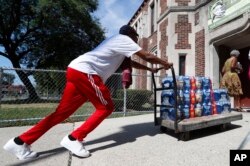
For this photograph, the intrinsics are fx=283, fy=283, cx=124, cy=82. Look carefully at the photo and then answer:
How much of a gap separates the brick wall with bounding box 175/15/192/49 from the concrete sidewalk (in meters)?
5.78

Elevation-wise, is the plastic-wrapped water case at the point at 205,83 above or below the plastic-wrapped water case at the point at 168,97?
above

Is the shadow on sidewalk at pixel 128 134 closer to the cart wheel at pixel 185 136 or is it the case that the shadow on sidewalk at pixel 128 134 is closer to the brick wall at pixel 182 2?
the cart wheel at pixel 185 136

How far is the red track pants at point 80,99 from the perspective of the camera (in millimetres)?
3740

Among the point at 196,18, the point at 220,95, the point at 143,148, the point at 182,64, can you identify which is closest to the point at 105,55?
the point at 143,148

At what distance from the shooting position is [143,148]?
4062 mm

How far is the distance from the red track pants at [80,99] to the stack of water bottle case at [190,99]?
4.46 feet

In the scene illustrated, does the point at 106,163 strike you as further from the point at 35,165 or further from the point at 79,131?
the point at 35,165

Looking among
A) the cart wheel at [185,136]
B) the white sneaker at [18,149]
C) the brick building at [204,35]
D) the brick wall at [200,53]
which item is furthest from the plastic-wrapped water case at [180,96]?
the brick wall at [200,53]

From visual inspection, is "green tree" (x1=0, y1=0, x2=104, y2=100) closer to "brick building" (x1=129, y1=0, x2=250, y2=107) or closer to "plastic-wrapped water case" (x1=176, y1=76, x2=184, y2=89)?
"brick building" (x1=129, y1=0, x2=250, y2=107)

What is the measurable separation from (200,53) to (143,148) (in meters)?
6.97

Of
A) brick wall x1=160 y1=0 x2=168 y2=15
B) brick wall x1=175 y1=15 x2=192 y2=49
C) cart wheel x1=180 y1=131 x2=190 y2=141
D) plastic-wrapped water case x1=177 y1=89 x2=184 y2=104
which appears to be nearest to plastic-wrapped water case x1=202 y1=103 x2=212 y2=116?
plastic-wrapped water case x1=177 y1=89 x2=184 y2=104

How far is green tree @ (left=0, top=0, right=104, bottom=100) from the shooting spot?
65.0ft

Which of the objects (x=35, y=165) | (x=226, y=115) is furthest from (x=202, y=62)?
(x=35, y=165)

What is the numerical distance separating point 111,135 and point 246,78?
616 centimetres
